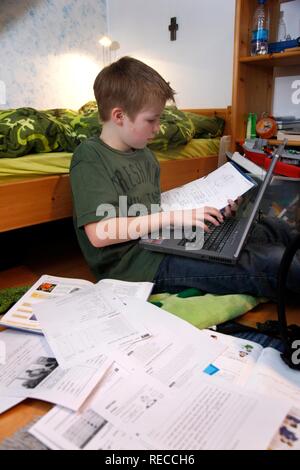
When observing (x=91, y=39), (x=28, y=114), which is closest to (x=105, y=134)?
(x=28, y=114)

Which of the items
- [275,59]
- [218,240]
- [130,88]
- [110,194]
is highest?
[275,59]

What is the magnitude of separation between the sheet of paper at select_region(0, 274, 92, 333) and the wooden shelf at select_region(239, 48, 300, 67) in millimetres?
1123

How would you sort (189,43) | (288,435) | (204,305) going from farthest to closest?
(189,43)
(204,305)
(288,435)

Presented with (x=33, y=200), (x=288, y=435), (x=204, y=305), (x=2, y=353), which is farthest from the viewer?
(x=33, y=200)

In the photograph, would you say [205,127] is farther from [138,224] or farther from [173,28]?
[138,224]

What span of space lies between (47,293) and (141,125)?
1.60 ft

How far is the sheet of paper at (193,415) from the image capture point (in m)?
A: 0.50

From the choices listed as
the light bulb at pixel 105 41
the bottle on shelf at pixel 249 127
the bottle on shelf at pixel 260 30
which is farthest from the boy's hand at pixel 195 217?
the light bulb at pixel 105 41

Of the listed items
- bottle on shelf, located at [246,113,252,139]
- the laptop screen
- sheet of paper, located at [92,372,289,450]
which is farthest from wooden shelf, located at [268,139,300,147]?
sheet of paper, located at [92,372,289,450]

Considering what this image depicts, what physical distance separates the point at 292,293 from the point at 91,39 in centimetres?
227

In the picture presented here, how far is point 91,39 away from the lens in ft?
8.08

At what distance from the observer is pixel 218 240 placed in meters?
0.88

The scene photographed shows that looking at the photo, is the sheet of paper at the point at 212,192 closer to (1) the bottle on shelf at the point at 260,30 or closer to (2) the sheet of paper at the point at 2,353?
(2) the sheet of paper at the point at 2,353

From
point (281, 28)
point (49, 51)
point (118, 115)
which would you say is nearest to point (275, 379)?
point (118, 115)
